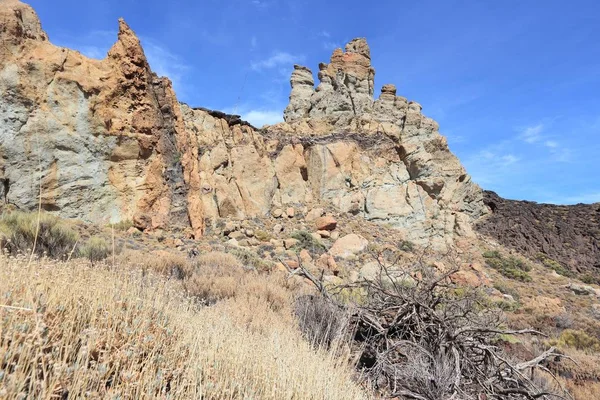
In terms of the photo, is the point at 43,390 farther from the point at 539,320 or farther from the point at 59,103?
the point at 539,320

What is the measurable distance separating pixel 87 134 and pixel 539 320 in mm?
17606

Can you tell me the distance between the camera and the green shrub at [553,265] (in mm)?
24719

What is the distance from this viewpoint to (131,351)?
7.07 ft

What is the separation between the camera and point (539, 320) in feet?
38.9

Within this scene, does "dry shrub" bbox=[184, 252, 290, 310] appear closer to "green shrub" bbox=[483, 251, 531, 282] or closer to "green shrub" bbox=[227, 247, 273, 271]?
"green shrub" bbox=[227, 247, 273, 271]

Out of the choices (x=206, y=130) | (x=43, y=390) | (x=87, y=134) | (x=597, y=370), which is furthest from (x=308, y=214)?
(x=43, y=390)

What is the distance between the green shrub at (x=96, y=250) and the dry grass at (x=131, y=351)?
4.28m

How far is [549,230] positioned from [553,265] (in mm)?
7354

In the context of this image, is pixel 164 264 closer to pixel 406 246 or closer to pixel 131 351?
pixel 131 351

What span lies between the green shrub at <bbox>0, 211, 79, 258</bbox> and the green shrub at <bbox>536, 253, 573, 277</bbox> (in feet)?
99.0

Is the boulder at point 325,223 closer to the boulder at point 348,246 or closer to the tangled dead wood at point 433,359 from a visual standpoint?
the boulder at point 348,246

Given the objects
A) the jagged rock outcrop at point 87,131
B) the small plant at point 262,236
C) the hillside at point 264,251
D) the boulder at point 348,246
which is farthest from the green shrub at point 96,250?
the boulder at point 348,246

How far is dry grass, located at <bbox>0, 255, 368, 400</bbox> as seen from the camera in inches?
68.4

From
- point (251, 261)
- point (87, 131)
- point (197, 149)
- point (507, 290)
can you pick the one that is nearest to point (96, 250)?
point (251, 261)
